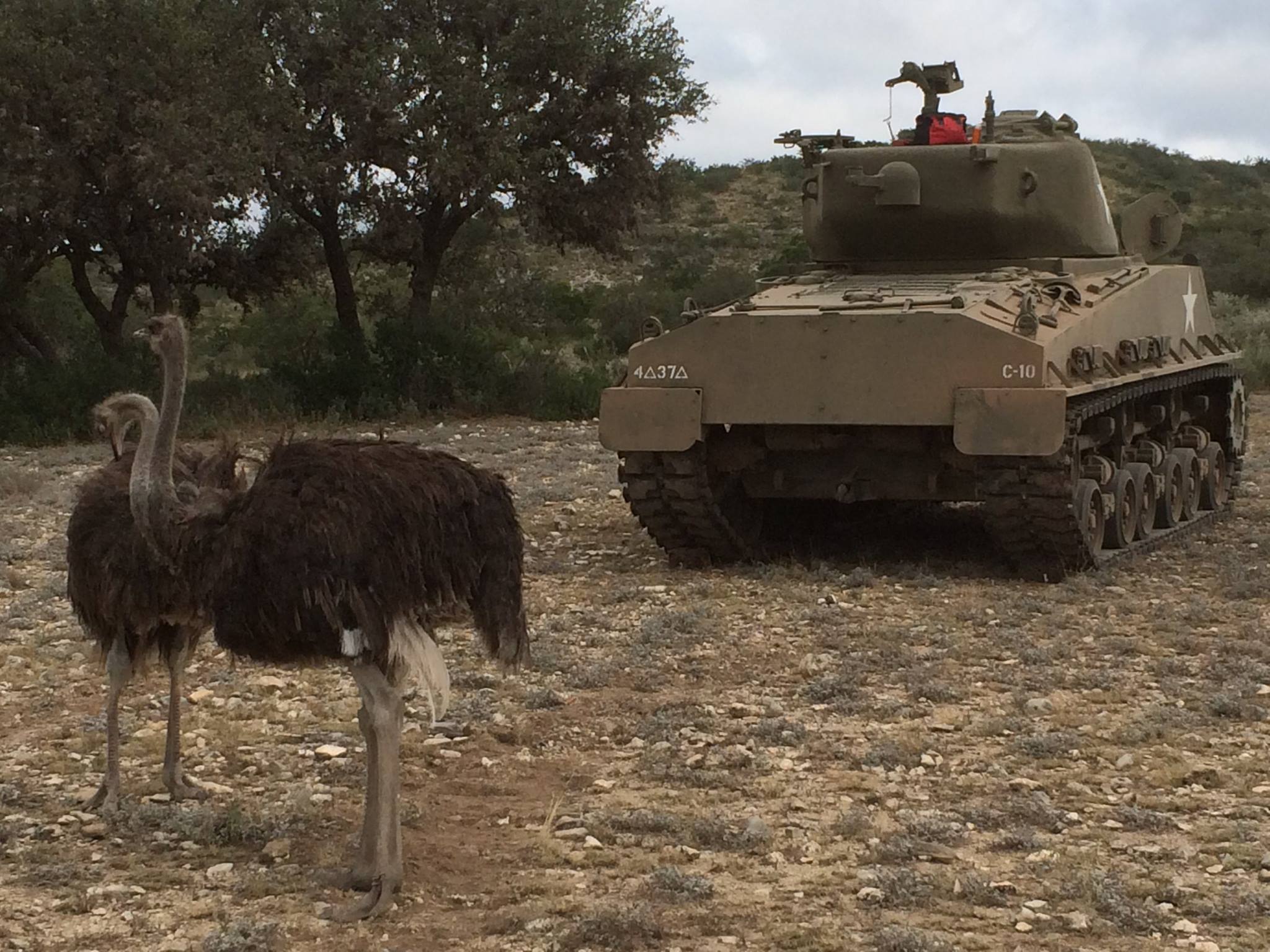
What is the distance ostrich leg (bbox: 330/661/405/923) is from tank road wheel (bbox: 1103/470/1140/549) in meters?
6.96

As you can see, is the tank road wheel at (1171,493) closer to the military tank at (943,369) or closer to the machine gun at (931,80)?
the military tank at (943,369)

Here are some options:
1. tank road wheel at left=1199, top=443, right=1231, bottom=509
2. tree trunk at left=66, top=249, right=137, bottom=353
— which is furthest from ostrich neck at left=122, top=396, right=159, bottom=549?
tree trunk at left=66, top=249, right=137, bottom=353

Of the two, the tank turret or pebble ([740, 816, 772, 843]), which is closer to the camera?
pebble ([740, 816, 772, 843])

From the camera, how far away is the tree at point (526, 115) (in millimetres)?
21859

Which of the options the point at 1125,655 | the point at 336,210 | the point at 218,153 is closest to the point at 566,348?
the point at 336,210

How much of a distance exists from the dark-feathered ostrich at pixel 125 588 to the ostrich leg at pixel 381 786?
2.46 ft

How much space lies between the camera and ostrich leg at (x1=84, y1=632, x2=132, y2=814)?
19.7ft

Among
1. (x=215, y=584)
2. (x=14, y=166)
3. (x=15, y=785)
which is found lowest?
(x=15, y=785)

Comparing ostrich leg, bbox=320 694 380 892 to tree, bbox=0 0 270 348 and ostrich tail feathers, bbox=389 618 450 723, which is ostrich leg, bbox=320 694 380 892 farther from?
tree, bbox=0 0 270 348

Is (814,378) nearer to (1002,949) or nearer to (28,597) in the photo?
(28,597)

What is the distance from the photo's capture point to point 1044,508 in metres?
10.1

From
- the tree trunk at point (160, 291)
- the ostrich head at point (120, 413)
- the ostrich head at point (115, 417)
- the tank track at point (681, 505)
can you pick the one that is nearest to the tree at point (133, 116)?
the tree trunk at point (160, 291)

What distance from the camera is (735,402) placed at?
1045 centimetres

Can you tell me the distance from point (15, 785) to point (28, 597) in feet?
13.7
